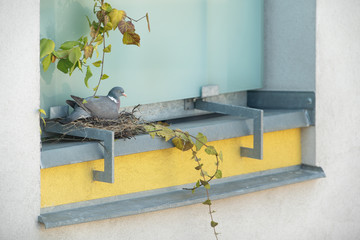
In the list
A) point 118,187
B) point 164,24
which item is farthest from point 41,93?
Answer: point 164,24

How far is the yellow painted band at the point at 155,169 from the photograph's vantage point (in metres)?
3.60

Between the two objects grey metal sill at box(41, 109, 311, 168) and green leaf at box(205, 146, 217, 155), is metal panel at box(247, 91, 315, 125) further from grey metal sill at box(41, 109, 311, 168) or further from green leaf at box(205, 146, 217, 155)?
green leaf at box(205, 146, 217, 155)

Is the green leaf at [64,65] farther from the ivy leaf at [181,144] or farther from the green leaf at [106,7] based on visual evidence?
the ivy leaf at [181,144]

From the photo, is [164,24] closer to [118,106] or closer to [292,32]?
[118,106]

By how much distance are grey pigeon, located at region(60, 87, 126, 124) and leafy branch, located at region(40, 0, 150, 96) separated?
0.08 m

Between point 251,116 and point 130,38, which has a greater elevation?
point 130,38

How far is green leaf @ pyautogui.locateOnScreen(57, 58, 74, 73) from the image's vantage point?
12.0 feet

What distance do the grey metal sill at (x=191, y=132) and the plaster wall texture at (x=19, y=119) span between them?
A: 13 cm

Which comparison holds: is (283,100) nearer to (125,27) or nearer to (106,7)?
(125,27)

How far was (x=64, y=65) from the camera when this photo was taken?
3670mm

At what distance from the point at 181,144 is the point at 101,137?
0.55m

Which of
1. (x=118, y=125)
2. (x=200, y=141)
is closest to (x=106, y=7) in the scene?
(x=118, y=125)

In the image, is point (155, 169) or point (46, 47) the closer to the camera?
point (46, 47)

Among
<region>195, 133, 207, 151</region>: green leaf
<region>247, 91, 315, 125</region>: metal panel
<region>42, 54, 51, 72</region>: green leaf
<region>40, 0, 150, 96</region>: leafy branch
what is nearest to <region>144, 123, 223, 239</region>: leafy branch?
<region>195, 133, 207, 151</region>: green leaf
